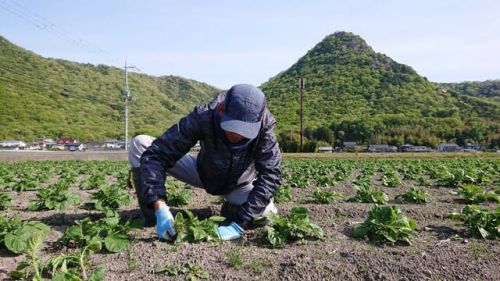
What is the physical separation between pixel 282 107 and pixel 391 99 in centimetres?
2157

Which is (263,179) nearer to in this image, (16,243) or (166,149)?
(166,149)

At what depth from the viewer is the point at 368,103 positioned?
8569cm

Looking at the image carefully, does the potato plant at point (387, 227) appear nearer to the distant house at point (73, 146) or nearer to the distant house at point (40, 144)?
the distant house at point (73, 146)

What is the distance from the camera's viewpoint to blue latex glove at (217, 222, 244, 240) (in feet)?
12.4

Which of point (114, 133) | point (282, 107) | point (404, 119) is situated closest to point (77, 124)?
point (114, 133)

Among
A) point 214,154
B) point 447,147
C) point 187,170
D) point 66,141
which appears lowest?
point 66,141

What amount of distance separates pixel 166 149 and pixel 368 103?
281ft

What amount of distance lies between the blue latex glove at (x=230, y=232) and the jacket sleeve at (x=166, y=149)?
592 mm

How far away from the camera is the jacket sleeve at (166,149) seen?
3803 millimetres

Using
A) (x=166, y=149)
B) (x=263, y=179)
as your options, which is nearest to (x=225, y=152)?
(x=263, y=179)

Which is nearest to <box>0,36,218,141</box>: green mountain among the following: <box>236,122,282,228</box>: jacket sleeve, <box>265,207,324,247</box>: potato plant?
<box>236,122,282,228</box>: jacket sleeve

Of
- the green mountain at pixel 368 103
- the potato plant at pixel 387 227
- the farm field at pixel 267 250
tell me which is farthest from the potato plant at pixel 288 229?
the green mountain at pixel 368 103

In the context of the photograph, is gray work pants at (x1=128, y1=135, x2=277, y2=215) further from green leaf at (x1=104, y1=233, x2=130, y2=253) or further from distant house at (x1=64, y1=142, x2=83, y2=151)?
distant house at (x1=64, y1=142, x2=83, y2=151)

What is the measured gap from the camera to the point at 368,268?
10.3 feet
